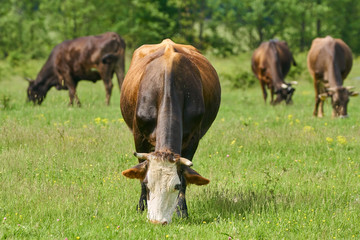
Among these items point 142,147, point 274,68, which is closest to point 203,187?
point 142,147

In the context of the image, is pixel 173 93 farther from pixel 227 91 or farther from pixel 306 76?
pixel 306 76

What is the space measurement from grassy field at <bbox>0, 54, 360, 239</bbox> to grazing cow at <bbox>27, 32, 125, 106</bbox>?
5173 mm

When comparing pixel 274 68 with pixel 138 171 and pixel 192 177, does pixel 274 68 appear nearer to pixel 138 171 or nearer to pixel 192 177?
pixel 192 177

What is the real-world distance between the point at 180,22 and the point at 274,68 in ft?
70.7

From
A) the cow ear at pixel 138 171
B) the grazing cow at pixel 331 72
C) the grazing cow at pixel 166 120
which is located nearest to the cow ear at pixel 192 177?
the grazing cow at pixel 166 120

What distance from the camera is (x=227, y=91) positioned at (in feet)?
76.9

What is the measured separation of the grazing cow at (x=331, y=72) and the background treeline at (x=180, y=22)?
2218 centimetres

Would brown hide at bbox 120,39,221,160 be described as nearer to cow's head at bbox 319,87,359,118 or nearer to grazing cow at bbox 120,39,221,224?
grazing cow at bbox 120,39,221,224

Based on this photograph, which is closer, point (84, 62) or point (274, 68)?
point (84, 62)

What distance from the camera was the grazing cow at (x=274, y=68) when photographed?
1775 cm

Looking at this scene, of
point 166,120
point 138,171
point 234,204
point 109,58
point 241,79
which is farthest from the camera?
point 241,79

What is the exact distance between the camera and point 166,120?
5.43m

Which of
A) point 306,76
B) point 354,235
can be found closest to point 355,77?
point 306,76

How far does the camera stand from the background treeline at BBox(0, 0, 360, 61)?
126ft
